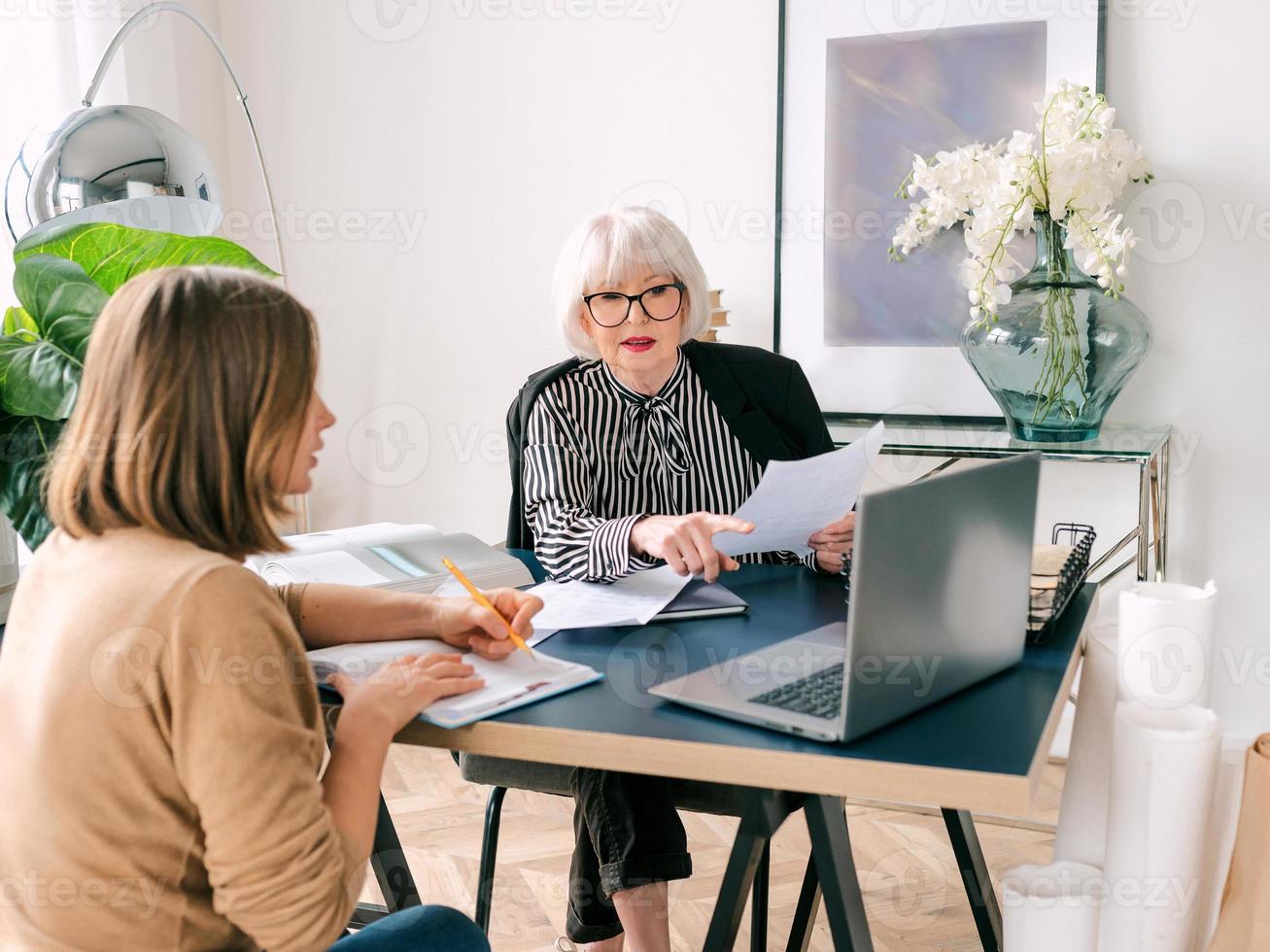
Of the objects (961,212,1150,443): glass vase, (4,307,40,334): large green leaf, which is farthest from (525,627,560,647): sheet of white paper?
(961,212,1150,443): glass vase

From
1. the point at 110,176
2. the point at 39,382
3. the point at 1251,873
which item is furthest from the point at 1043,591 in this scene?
the point at 110,176

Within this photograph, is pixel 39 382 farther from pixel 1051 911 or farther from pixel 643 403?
pixel 1051 911

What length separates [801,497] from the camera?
1.41 metres

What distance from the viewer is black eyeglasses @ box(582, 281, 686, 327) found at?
1.92 metres

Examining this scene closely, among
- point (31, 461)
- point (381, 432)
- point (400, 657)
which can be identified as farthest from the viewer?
point (381, 432)

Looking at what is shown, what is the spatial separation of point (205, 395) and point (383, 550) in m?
0.81

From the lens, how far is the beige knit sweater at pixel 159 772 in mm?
844

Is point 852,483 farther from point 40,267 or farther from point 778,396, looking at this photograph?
point 40,267

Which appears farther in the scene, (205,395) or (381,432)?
(381,432)

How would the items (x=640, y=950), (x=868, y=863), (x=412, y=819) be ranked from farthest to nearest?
(x=412, y=819)
(x=868, y=863)
(x=640, y=950)

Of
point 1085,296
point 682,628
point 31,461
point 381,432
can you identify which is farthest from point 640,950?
point 381,432

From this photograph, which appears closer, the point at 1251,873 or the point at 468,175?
the point at 1251,873

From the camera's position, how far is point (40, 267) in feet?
5.29

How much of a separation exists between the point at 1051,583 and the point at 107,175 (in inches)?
62.3
